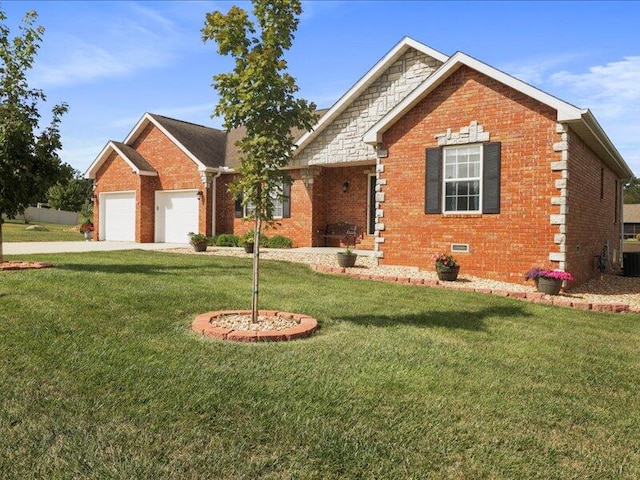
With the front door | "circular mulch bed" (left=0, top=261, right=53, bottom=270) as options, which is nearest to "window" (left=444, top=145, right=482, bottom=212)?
the front door

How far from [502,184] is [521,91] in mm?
2073

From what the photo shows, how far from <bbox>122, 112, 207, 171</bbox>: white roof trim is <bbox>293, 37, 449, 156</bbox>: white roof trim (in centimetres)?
516

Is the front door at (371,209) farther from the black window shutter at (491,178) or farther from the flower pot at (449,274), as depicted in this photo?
the flower pot at (449,274)

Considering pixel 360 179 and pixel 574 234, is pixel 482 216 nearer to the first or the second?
pixel 574 234

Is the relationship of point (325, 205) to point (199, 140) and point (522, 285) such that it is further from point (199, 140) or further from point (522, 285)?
point (522, 285)

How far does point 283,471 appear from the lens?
8.91 ft

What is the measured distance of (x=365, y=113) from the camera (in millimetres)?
16922

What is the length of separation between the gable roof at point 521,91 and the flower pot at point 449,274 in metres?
3.88

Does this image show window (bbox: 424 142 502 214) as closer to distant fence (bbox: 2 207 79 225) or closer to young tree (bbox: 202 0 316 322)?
young tree (bbox: 202 0 316 322)

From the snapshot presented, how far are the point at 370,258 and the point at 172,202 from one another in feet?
36.7

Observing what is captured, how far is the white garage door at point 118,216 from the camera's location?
22.5 meters

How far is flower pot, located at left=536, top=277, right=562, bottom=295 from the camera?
32.1ft

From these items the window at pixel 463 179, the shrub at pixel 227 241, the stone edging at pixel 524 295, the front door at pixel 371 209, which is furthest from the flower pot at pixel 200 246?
the window at pixel 463 179

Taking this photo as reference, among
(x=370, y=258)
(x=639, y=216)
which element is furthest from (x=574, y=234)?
(x=639, y=216)
